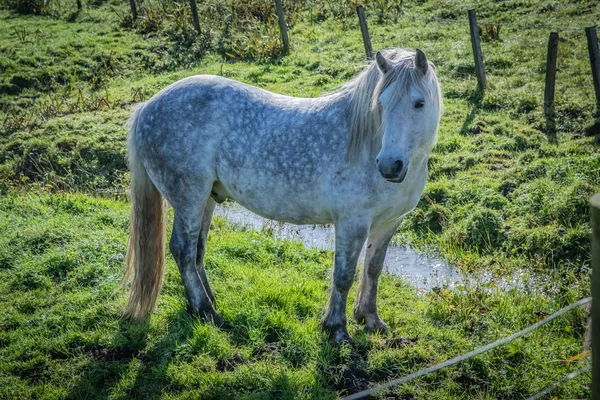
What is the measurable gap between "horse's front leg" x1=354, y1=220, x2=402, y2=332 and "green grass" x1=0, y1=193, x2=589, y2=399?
147mm

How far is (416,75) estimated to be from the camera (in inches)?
166

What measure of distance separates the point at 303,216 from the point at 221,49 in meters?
10.9

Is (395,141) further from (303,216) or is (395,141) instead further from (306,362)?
(306,362)

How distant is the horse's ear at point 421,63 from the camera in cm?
411

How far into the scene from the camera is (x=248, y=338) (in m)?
5.10

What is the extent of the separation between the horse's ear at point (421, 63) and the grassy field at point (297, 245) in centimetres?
238

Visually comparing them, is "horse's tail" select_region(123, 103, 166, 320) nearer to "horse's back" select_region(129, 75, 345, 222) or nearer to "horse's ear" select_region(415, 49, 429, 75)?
"horse's back" select_region(129, 75, 345, 222)

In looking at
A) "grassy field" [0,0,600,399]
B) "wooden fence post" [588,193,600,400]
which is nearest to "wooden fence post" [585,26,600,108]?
"grassy field" [0,0,600,399]

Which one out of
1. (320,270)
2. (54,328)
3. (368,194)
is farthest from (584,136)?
(54,328)

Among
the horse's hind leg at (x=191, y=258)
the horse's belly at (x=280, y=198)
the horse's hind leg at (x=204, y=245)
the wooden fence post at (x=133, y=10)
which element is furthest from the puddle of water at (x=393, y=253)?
the wooden fence post at (x=133, y=10)

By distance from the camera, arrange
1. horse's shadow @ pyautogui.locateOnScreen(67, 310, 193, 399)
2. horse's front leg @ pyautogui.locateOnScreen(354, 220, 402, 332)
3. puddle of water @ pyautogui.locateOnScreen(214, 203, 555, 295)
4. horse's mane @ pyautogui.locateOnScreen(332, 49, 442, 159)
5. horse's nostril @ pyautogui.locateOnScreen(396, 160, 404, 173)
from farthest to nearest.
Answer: puddle of water @ pyautogui.locateOnScreen(214, 203, 555, 295) → horse's front leg @ pyautogui.locateOnScreen(354, 220, 402, 332) → horse's shadow @ pyautogui.locateOnScreen(67, 310, 193, 399) → horse's mane @ pyautogui.locateOnScreen(332, 49, 442, 159) → horse's nostril @ pyautogui.locateOnScreen(396, 160, 404, 173)

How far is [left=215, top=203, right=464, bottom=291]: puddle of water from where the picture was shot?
662 cm

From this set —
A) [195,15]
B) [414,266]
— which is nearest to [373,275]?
[414,266]

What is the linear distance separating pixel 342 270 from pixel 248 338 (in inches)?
42.2
